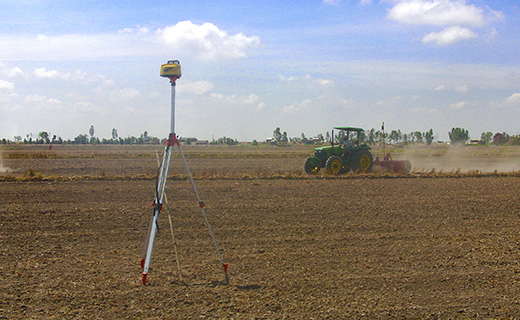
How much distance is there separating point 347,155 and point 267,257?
14.3m

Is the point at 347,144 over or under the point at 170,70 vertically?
under

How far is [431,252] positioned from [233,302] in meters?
4.21

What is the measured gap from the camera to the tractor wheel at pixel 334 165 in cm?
1992

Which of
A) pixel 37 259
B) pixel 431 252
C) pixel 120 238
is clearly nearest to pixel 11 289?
pixel 37 259

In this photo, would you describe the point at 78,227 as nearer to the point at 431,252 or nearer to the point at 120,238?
the point at 120,238

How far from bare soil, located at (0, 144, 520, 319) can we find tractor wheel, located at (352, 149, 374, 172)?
681cm

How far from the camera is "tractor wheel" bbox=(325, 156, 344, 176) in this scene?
65.4 feet

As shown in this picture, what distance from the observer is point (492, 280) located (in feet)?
20.7

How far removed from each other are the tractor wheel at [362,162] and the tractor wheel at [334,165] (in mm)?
970

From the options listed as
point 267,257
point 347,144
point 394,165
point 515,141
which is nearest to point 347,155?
point 347,144

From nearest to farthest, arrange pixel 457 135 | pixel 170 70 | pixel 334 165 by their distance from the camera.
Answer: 1. pixel 170 70
2. pixel 334 165
3. pixel 457 135

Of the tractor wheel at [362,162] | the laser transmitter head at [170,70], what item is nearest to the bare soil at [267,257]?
the laser transmitter head at [170,70]

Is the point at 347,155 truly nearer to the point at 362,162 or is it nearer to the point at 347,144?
the point at 347,144

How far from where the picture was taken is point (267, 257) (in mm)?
7297
